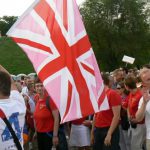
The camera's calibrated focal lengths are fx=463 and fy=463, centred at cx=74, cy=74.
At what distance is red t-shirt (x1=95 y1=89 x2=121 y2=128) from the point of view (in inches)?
240

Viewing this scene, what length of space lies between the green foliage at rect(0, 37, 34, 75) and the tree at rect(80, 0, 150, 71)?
32.9 feet

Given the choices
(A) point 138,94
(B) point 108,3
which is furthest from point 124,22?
(A) point 138,94

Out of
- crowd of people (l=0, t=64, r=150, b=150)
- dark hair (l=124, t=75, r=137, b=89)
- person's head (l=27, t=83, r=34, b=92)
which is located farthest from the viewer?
person's head (l=27, t=83, r=34, b=92)

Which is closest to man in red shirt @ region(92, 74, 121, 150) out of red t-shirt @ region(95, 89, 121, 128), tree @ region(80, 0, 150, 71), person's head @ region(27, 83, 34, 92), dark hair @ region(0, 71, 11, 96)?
red t-shirt @ region(95, 89, 121, 128)

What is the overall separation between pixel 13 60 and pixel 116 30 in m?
18.2

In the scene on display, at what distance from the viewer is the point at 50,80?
432 centimetres

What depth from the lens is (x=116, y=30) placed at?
5438cm

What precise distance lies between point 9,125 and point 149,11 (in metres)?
54.9

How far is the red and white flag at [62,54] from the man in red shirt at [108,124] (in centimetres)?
136

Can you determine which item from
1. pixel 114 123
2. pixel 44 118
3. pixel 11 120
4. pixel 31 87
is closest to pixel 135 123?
pixel 114 123

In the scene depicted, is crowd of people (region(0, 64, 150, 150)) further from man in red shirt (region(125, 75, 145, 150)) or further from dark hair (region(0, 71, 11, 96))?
dark hair (region(0, 71, 11, 96))

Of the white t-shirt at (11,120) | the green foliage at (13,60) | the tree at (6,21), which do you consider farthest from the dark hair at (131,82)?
the tree at (6,21)

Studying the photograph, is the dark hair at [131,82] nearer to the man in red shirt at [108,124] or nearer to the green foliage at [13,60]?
the man in red shirt at [108,124]

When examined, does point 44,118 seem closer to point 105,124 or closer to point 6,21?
point 105,124
